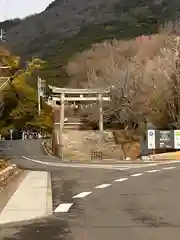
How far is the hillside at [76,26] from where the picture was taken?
106 m

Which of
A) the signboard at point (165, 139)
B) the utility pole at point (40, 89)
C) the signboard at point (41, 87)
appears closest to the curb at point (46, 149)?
the utility pole at point (40, 89)

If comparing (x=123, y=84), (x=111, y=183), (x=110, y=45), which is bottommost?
(x=111, y=183)

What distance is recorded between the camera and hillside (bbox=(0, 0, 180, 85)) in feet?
349

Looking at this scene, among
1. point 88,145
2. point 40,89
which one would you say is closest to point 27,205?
point 88,145

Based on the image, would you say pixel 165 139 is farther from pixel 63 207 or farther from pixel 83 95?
pixel 63 207

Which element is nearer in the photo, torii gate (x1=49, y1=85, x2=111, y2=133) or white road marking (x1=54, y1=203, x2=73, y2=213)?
white road marking (x1=54, y1=203, x2=73, y2=213)

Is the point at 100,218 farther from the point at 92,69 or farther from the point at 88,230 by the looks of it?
the point at 92,69

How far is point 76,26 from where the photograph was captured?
5271 inches

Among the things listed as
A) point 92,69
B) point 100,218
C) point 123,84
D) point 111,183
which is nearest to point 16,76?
point 92,69

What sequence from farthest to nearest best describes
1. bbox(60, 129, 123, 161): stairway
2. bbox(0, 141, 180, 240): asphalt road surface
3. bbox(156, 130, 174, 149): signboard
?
bbox(60, 129, 123, 161): stairway → bbox(156, 130, 174, 149): signboard → bbox(0, 141, 180, 240): asphalt road surface

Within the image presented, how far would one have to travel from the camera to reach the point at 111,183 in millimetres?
15969

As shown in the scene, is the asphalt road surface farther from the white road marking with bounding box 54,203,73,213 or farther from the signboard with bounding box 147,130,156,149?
the signboard with bounding box 147,130,156,149

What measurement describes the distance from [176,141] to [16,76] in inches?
1634

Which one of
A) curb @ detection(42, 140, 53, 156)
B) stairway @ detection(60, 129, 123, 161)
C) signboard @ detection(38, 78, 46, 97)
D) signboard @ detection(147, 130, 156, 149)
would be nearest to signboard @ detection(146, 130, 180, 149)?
signboard @ detection(147, 130, 156, 149)
